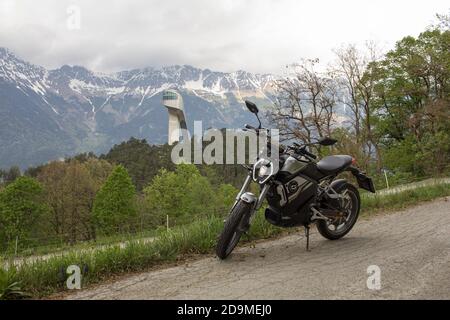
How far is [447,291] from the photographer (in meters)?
3.81

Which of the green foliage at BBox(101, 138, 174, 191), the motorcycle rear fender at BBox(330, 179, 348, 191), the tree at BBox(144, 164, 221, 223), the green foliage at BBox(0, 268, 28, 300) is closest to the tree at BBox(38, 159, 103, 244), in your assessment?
the tree at BBox(144, 164, 221, 223)

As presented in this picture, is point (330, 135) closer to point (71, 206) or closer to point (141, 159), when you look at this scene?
point (71, 206)

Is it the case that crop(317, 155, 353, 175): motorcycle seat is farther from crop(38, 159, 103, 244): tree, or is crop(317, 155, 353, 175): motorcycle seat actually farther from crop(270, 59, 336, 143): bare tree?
crop(38, 159, 103, 244): tree

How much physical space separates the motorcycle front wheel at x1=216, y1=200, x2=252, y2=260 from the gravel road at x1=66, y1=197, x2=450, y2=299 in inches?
5.9

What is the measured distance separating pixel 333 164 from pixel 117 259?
2.79m

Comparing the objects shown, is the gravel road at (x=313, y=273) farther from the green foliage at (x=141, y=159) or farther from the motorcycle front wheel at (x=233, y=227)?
the green foliage at (x=141, y=159)

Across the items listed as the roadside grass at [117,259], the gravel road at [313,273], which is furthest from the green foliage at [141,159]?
the gravel road at [313,273]

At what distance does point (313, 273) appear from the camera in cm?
446

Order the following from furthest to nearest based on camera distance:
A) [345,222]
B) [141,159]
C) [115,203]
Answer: [141,159], [115,203], [345,222]

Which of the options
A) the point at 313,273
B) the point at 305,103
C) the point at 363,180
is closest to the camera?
the point at 313,273

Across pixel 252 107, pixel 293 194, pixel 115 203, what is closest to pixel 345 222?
pixel 293 194

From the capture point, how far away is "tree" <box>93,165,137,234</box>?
44.7m
